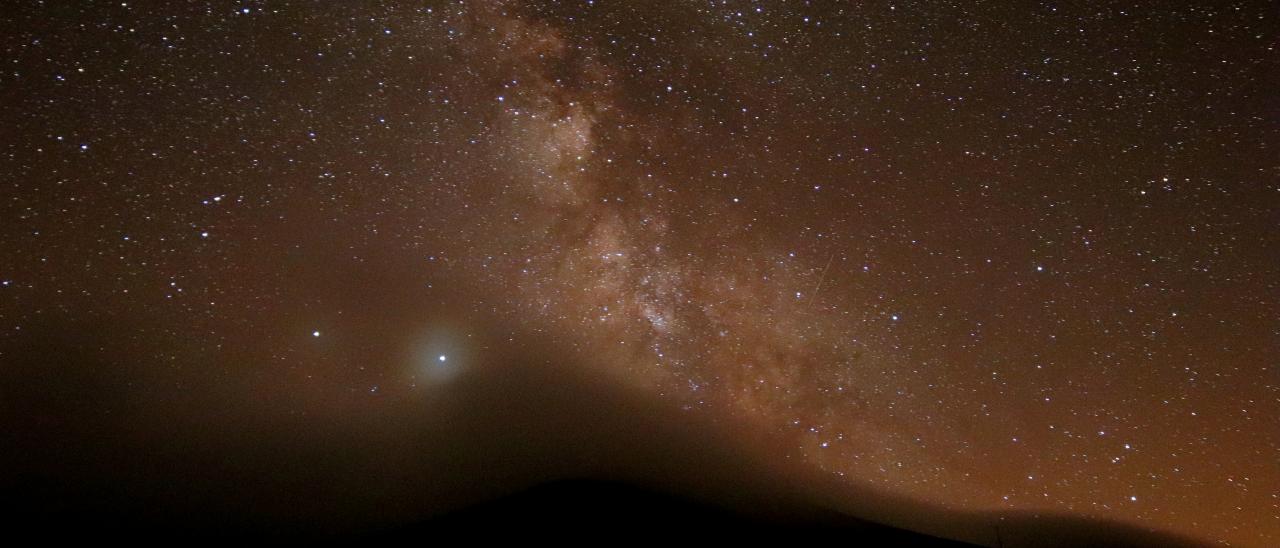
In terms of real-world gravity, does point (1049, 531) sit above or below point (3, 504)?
above

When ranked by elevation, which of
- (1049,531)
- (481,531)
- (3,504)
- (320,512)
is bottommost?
(481,531)

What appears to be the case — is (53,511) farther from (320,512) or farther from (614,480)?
(614,480)

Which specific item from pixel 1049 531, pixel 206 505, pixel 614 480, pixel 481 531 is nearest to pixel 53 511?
pixel 206 505

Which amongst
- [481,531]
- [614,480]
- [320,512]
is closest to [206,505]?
[320,512]

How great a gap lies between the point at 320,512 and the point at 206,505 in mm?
4754

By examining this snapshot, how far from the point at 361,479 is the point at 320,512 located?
3.44 m

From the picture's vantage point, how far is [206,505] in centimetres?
1426

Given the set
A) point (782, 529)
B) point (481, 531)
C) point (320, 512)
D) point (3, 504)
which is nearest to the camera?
point (3, 504)

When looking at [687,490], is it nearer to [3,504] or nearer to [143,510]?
[143,510]

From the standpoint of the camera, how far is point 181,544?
14.3m

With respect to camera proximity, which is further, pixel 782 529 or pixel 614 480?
pixel 614 480

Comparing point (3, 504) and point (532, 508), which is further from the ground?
point (3, 504)

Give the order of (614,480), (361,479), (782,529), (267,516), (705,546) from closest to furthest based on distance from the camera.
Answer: (267,516) → (361,479) → (705,546) → (782,529) → (614,480)

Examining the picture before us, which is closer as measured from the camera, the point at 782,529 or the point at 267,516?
the point at 267,516
